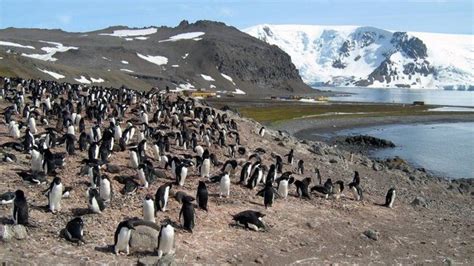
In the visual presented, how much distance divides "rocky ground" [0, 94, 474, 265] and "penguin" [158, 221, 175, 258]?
261mm

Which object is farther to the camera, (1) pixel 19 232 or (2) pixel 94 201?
(2) pixel 94 201

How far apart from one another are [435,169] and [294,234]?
23.7 m

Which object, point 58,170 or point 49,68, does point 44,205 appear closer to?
point 58,170

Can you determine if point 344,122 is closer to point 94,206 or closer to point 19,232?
point 94,206

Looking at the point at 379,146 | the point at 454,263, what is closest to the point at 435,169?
the point at 379,146

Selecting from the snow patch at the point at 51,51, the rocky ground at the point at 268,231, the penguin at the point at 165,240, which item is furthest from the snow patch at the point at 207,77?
the penguin at the point at 165,240

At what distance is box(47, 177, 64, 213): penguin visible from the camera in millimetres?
13375

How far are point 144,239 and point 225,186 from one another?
4.86 metres

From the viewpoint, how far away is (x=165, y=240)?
12102 millimetres

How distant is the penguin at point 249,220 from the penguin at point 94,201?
3328mm

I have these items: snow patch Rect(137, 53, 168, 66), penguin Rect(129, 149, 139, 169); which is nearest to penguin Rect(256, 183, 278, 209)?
penguin Rect(129, 149, 139, 169)

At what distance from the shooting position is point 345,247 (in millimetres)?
15039

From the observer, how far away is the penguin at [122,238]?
1194cm

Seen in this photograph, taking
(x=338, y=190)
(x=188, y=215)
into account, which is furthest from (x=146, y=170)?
(x=338, y=190)
